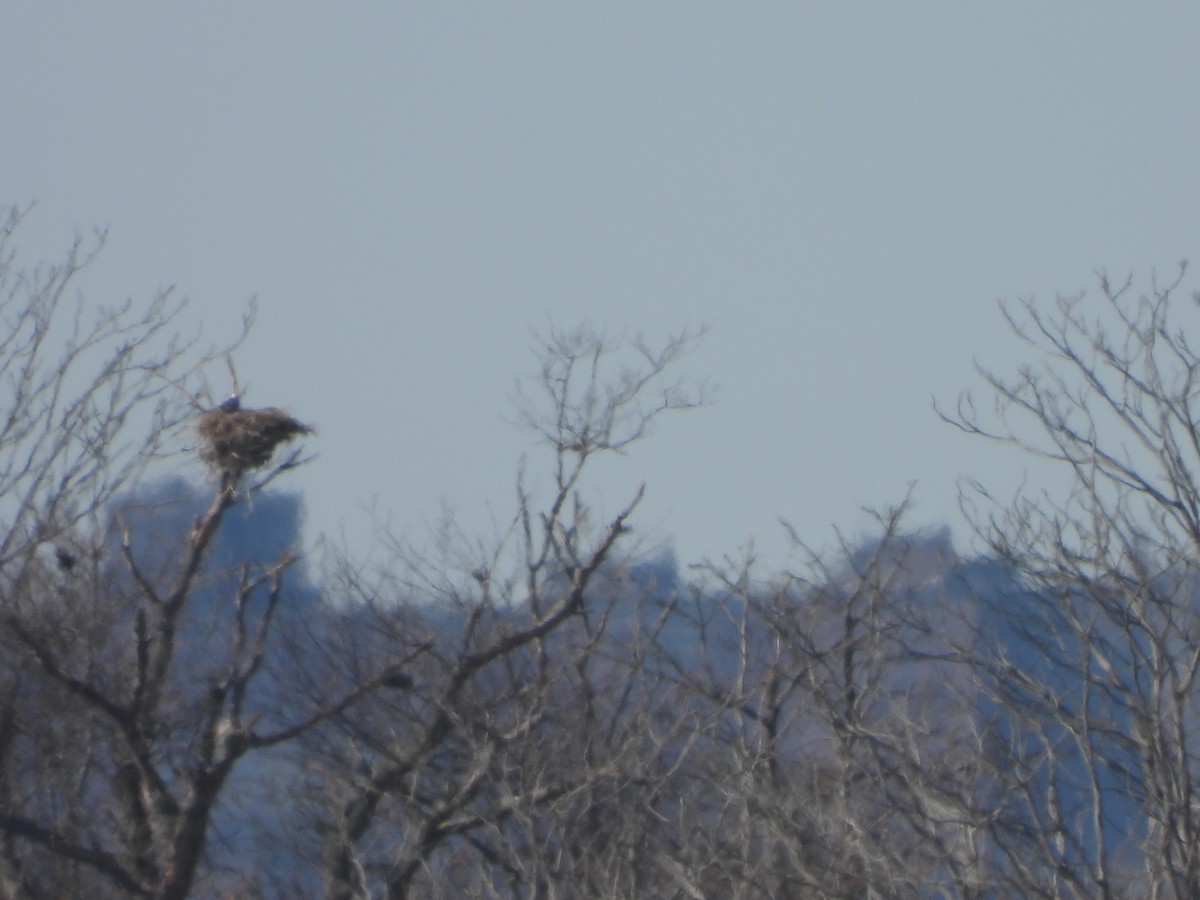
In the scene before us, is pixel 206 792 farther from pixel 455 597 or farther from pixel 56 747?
pixel 455 597

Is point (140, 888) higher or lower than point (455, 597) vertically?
lower

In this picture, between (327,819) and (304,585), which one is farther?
(304,585)

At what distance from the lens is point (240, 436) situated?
12461mm

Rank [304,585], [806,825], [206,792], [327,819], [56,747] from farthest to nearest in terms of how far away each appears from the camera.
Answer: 1. [304,585]
2. [327,819]
3. [56,747]
4. [206,792]
5. [806,825]

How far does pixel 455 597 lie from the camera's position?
58.0 feet

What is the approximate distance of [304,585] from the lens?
24.1 meters

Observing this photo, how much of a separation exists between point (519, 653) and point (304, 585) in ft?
23.5

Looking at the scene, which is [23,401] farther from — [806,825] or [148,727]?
[806,825]

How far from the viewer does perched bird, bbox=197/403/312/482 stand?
12.5 metres

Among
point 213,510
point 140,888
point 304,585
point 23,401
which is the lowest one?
point 140,888

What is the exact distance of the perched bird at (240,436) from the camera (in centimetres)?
1247

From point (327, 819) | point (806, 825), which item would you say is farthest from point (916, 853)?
point (327, 819)

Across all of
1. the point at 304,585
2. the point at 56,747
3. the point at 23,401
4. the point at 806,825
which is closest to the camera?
the point at 806,825

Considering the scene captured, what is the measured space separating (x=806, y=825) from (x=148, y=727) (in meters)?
5.92
